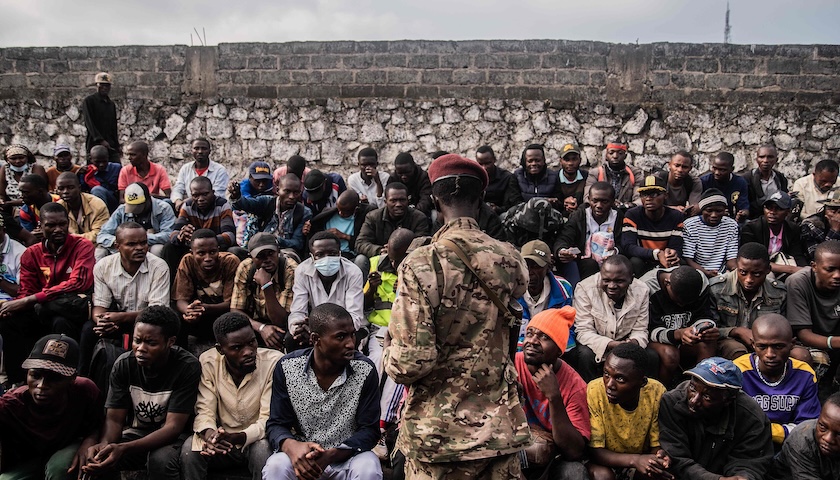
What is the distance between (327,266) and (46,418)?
2.37 metres

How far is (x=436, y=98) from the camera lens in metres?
9.87

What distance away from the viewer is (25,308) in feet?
19.5

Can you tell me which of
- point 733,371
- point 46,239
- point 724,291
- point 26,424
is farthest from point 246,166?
point 733,371

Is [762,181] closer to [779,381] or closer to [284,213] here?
[779,381]

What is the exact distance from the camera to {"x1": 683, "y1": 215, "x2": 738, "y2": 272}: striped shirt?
6750mm

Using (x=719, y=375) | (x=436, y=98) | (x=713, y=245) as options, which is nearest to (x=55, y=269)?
(x=719, y=375)

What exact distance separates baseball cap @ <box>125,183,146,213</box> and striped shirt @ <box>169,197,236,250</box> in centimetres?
40

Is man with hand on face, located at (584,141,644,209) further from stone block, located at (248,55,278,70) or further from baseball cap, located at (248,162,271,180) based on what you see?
stone block, located at (248,55,278,70)

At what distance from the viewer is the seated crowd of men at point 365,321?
4.42 m

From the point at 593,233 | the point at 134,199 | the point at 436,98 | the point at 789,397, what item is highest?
the point at 436,98

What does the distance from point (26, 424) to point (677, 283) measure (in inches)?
195

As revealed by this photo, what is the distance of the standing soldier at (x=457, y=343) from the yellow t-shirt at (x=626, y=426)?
5.31 feet

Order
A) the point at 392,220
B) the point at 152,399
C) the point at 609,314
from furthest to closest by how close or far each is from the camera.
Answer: the point at 392,220 → the point at 609,314 → the point at 152,399

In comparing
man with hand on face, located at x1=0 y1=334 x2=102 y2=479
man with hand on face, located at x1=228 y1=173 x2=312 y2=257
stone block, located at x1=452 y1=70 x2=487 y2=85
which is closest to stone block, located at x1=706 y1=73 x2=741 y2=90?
stone block, located at x1=452 y1=70 x2=487 y2=85
